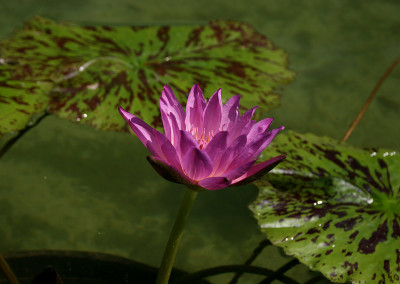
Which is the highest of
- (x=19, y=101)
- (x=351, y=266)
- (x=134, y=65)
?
(x=134, y=65)

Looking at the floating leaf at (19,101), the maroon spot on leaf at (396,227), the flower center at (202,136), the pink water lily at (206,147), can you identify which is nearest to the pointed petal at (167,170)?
the pink water lily at (206,147)

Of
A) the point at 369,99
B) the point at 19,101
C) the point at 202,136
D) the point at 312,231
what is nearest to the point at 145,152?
the point at 19,101

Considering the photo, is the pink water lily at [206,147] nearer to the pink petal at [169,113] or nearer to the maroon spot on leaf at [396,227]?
the pink petal at [169,113]

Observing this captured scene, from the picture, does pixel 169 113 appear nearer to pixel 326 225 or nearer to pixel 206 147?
pixel 206 147

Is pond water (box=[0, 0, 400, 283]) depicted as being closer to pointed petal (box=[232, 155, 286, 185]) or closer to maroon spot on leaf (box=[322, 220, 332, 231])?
maroon spot on leaf (box=[322, 220, 332, 231])

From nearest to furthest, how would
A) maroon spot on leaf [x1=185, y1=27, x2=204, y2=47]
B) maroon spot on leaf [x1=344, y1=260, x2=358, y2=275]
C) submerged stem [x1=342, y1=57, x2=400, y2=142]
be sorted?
maroon spot on leaf [x1=344, y1=260, x2=358, y2=275] → submerged stem [x1=342, y1=57, x2=400, y2=142] → maroon spot on leaf [x1=185, y1=27, x2=204, y2=47]

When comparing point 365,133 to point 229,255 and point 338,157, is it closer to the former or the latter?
point 338,157

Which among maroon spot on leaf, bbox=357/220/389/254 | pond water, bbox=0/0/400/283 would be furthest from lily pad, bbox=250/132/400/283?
pond water, bbox=0/0/400/283
